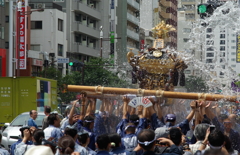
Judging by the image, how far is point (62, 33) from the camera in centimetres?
4791

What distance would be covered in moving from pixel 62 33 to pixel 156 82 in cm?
3605

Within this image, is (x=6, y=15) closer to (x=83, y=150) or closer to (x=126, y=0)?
(x=126, y=0)

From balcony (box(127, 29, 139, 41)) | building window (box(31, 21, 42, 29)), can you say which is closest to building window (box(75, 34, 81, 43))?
building window (box(31, 21, 42, 29))

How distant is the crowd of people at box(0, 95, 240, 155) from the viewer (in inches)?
233

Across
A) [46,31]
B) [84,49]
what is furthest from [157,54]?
[84,49]

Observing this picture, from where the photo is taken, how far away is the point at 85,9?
52656 mm

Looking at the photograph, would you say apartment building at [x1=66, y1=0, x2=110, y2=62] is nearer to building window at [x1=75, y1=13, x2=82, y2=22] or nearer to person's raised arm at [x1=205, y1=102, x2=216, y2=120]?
building window at [x1=75, y1=13, x2=82, y2=22]

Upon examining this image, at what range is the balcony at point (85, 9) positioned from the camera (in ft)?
168

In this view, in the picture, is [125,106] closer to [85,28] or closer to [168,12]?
[85,28]

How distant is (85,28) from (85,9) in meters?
1.71

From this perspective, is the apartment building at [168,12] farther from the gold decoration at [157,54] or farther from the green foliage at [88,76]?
the gold decoration at [157,54]

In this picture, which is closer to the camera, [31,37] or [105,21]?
A: [31,37]

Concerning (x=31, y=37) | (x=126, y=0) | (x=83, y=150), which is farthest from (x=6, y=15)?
Answer: (x=83, y=150)

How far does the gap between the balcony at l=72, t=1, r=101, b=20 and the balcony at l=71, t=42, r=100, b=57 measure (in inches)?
119
